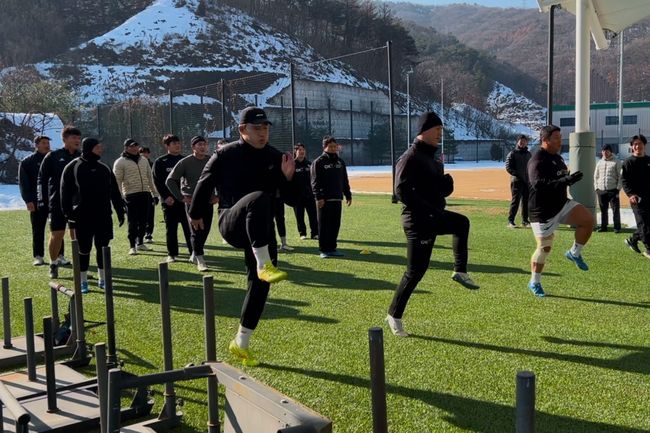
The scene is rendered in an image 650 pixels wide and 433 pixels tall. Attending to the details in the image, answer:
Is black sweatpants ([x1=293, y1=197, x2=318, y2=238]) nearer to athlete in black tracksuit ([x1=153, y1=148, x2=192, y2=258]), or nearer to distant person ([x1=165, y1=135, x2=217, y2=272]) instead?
athlete in black tracksuit ([x1=153, y1=148, x2=192, y2=258])

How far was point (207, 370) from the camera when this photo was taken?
3.54m

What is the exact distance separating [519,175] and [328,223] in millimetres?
5825

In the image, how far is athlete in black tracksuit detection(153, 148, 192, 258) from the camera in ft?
34.3

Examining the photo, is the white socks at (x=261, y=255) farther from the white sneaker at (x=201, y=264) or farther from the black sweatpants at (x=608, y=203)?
the black sweatpants at (x=608, y=203)

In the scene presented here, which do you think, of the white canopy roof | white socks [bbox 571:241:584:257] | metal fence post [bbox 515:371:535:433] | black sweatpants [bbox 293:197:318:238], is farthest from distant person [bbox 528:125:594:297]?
the white canopy roof

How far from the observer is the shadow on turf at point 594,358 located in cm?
508

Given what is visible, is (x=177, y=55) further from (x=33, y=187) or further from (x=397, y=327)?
(x=397, y=327)

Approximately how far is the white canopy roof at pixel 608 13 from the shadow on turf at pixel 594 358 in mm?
10607

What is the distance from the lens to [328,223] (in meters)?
11.0

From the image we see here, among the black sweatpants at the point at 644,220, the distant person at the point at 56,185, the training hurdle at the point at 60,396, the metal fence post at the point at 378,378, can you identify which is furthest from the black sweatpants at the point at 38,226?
the black sweatpants at the point at 644,220

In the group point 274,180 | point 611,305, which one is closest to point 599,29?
point 611,305

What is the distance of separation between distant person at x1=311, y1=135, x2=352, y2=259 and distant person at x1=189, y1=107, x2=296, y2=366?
5.49 metres

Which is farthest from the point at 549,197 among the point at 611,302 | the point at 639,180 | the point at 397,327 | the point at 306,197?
the point at 306,197

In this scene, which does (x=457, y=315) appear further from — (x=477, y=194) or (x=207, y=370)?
(x=477, y=194)
